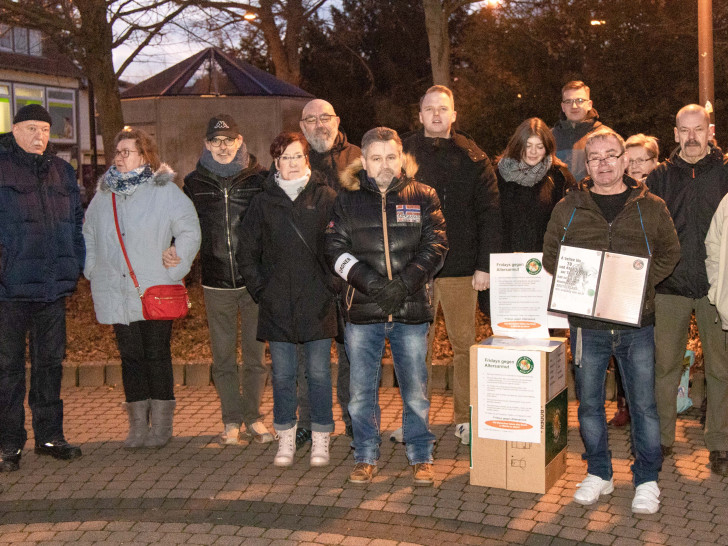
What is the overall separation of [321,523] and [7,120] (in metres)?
41.0

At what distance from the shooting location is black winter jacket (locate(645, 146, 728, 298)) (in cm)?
566

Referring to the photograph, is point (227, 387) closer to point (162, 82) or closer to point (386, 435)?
point (386, 435)

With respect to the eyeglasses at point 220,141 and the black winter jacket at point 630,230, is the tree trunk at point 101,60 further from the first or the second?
the black winter jacket at point 630,230

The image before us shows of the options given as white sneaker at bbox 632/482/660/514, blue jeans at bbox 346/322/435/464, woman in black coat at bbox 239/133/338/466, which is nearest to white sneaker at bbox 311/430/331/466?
woman in black coat at bbox 239/133/338/466

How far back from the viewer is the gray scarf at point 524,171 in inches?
236

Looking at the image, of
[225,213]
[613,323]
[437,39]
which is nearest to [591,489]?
[613,323]

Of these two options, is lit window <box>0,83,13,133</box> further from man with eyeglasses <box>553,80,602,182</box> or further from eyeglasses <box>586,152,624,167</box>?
eyeglasses <box>586,152,624,167</box>

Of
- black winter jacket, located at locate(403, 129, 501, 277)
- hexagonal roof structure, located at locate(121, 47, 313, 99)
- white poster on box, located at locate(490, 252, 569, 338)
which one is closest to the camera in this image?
white poster on box, located at locate(490, 252, 569, 338)

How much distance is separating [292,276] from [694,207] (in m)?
2.50

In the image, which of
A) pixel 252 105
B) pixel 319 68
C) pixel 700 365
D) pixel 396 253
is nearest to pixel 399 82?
pixel 319 68

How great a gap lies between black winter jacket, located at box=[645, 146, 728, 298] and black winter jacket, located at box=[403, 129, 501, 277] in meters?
1.10

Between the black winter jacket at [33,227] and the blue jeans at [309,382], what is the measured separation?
1.54 metres

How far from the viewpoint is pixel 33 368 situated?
6309mm

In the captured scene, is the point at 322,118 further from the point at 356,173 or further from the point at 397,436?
the point at 397,436
